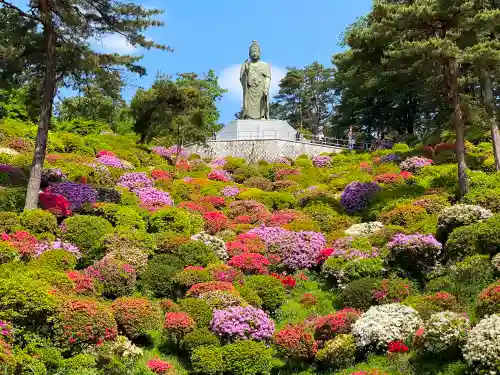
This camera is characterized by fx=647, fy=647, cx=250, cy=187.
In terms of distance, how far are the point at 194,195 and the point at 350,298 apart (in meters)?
11.4

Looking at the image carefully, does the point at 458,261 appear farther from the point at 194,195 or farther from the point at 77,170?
the point at 77,170

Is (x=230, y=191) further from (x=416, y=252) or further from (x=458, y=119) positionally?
(x=416, y=252)

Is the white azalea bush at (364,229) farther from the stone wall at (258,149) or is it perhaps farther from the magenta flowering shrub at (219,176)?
the stone wall at (258,149)

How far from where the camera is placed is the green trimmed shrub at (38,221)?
16547mm

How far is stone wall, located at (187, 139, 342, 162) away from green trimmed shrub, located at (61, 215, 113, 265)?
1822 centimetres

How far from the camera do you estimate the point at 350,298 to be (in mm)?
14773

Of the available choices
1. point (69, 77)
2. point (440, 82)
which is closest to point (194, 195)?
point (69, 77)

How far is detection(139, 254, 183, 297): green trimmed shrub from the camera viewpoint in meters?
15.7

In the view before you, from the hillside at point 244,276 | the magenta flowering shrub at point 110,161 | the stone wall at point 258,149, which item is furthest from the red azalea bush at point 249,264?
the stone wall at point 258,149

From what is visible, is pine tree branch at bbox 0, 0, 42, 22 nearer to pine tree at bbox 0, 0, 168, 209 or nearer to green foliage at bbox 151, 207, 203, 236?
pine tree at bbox 0, 0, 168, 209

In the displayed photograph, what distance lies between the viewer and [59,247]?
16156 mm

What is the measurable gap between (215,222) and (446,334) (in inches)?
437

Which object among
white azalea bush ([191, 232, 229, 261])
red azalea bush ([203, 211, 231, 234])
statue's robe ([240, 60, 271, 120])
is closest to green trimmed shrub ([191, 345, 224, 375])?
white azalea bush ([191, 232, 229, 261])

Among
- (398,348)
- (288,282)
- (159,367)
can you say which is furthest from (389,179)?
(159,367)
